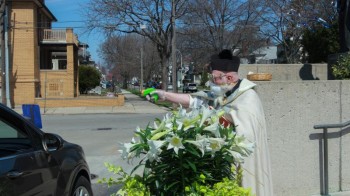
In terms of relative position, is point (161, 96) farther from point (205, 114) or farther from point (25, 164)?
point (25, 164)

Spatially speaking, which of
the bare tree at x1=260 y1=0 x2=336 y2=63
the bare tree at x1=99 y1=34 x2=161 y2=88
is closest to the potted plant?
the bare tree at x1=260 y1=0 x2=336 y2=63

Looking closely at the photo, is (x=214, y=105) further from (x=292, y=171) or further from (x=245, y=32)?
(x=245, y=32)

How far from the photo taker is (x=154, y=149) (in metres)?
2.42

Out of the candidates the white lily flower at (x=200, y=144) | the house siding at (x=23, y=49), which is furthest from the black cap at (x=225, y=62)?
the house siding at (x=23, y=49)

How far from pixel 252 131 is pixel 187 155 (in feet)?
2.38

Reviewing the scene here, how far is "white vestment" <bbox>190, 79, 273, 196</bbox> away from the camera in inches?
120

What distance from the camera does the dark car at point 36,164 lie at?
348 cm

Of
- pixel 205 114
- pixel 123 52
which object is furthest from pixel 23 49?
pixel 123 52

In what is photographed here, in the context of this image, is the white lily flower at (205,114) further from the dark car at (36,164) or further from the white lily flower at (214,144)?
the dark car at (36,164)

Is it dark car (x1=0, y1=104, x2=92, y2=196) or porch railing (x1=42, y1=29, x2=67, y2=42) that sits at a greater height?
porch railing (x1=42, y1=29, x2=67, y2=42)

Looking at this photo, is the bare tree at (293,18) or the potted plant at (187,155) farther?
the bare tree at (293,18)

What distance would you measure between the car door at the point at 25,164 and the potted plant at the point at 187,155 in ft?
3.95

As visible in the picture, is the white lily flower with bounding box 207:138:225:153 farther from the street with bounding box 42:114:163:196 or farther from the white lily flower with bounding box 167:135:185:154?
the street with bounding box 42:114:163:196

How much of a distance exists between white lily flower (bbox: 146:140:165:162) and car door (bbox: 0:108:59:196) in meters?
1.41
